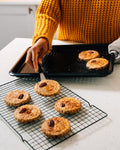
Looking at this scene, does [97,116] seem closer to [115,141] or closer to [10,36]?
[115,141]

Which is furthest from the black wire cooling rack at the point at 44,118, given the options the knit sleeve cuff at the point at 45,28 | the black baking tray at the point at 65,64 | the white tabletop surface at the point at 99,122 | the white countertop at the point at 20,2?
the white countertop at the point at 20,2

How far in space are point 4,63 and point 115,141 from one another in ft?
2.99

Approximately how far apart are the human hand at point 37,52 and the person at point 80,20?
33 millimetres

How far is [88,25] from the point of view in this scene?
5.39 feet

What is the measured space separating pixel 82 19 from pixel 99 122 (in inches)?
37.1

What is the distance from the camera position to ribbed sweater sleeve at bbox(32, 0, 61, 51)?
1.51 metres

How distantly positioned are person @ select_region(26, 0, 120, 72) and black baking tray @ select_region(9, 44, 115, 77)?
0.28 feet

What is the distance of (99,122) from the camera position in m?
0.90

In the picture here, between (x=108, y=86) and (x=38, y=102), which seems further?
(x=108, y=86)

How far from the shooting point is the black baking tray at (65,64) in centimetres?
122

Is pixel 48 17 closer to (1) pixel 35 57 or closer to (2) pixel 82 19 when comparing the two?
(2) pixel 82 19

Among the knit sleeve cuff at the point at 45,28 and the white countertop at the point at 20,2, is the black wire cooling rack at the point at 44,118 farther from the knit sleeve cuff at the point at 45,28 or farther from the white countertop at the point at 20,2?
the white countertop at the point at 20,2

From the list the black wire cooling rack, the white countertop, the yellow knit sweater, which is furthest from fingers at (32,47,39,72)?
the white countertop

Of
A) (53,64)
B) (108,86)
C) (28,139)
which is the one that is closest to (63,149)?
(28,139)
